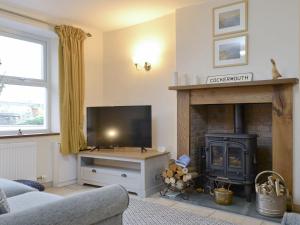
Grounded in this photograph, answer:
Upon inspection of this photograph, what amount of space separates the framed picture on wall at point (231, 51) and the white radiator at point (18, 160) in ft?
8.69

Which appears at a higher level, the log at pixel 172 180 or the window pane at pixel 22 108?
the window pane at pixel 22 108

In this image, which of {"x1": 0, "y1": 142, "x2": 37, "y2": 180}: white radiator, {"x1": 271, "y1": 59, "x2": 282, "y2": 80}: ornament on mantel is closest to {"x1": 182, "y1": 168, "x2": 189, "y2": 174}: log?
{"x1": 271, "y1": 59, "x2": 282, "y2": 80}: ornament on mantel

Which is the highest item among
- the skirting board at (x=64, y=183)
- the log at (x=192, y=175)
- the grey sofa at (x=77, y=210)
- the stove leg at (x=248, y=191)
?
the grey sofa at (x=77, y=210)

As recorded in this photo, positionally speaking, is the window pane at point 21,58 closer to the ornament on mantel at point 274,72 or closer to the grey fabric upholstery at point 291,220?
the ornament on mantel at point 274,72

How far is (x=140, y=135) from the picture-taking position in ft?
12.5

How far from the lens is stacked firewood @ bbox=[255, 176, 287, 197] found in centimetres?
275

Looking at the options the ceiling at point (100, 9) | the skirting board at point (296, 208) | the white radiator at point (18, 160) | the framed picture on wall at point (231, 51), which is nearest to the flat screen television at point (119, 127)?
the white radiator at point (18, 160)

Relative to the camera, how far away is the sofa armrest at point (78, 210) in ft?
4.03

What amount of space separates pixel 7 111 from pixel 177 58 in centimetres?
240

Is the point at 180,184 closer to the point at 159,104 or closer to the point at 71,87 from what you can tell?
the point at 159,104

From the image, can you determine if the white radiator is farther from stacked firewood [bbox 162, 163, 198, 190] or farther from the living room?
stacked firewood [bbox 162, 163, 198, 190]

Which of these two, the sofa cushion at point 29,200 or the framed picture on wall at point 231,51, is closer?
the sofa cushion at point 29,200

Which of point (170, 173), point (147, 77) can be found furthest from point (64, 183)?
point (147, 77)

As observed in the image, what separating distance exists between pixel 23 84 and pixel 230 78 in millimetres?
2804
